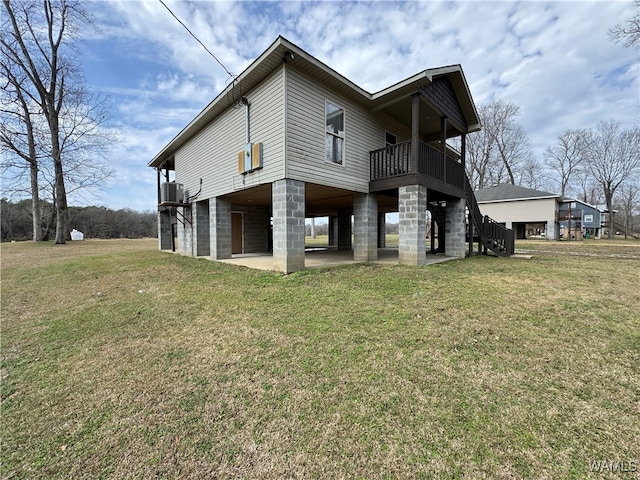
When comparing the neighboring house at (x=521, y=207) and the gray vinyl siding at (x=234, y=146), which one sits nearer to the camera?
the gray vinyl siding at (x=234, y=146)

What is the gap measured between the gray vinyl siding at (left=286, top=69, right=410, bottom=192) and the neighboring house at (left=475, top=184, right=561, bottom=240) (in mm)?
23273

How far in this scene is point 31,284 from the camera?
21.7ft

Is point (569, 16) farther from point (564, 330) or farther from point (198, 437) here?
point (198, 437)

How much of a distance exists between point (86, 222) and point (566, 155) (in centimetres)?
6796

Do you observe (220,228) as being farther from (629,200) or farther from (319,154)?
(629,200)

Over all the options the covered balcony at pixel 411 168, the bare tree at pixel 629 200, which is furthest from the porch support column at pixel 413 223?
the bare tree at pixel 629 200

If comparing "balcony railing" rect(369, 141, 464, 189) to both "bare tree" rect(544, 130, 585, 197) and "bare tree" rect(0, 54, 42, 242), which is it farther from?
"bare tree" rect(544, 130, 585, 197)

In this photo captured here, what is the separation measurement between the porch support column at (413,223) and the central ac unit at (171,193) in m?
10.0

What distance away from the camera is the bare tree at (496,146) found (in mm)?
28328

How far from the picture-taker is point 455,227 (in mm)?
10406

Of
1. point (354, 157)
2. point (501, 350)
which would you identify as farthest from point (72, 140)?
point (501, 350)

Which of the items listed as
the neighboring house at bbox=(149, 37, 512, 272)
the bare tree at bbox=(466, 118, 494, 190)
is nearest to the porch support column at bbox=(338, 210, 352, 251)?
the neighboring house at bbox=(149, 37, 512, 272)

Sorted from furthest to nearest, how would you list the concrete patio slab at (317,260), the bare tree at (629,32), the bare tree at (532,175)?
1. the bare tree at (532,175)
2. the bare tree at (629,32)
3. the concrete patio slab at (317,260)

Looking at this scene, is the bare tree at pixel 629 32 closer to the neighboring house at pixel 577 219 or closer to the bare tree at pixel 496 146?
the bare tree at pixel 496 146
